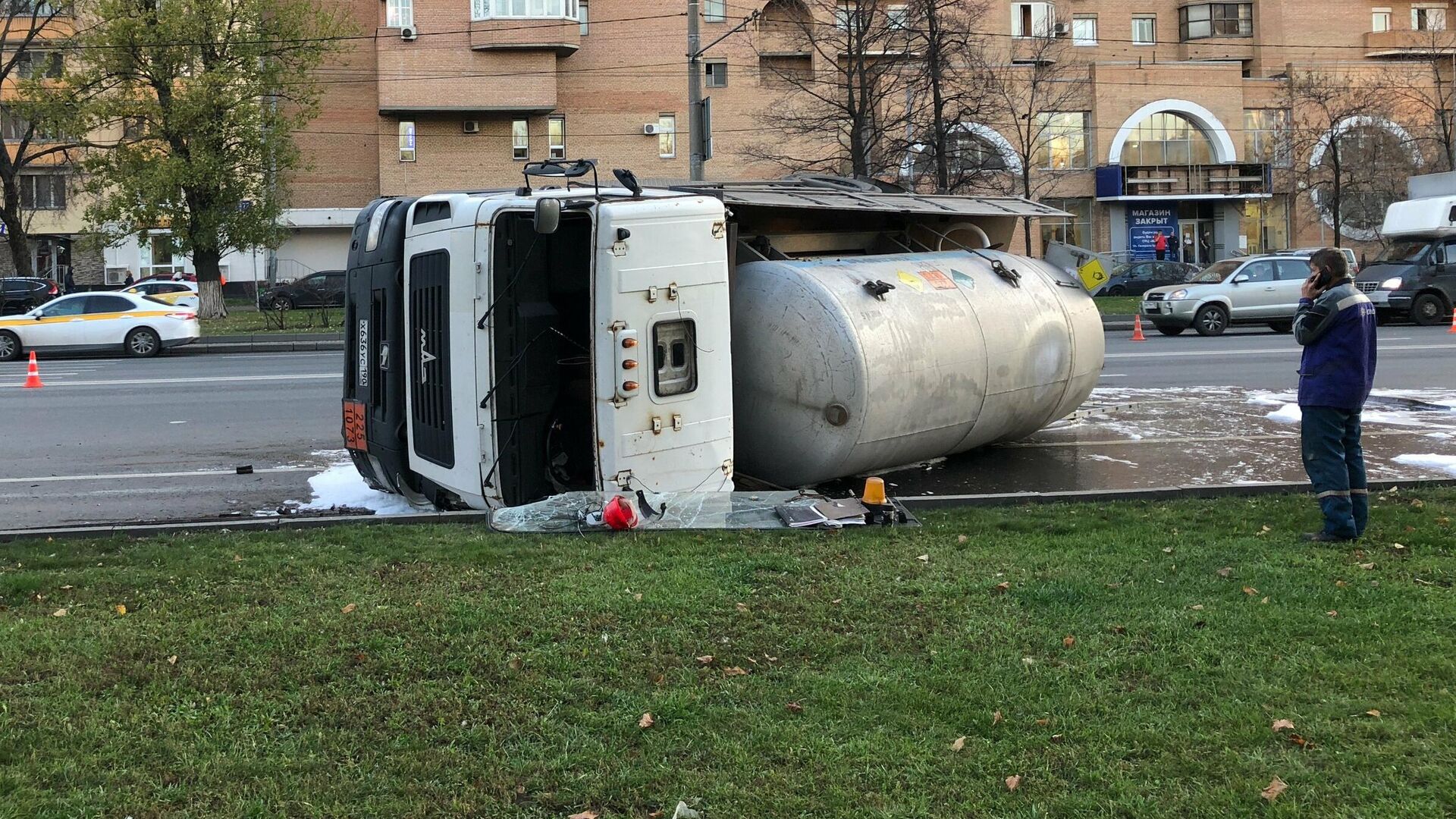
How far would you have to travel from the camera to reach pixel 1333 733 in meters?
4.33

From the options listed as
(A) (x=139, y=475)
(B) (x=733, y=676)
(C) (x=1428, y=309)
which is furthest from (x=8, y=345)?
(C) (x=1428, y=309)

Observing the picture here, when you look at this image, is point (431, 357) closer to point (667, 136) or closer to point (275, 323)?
point (275, 323)

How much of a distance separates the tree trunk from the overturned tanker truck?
1165 inches

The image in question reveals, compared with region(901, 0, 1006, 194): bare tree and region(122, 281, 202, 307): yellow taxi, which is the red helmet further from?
region(122, 281, 202, 307): yellow taxi

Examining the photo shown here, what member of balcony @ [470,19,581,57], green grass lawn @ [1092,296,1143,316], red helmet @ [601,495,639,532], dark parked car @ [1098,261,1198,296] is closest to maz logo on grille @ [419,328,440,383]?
red helmet @ [601,495,639,532]

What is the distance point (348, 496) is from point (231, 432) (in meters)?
4.03

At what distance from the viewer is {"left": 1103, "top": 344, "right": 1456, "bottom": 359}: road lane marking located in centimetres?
2005

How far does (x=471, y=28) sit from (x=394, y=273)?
42.2m

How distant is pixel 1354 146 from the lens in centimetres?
5084

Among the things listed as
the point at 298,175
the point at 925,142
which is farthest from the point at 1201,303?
the point at 298,175

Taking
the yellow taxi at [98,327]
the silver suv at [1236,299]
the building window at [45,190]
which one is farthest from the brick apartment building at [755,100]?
the yellow taxi at [98,327]

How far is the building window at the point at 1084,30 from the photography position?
198 feet

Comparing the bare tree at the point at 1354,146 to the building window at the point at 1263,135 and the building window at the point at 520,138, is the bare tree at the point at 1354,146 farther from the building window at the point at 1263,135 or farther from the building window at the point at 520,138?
the building window at the point at 520,138

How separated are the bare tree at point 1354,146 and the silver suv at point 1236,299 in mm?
22881
